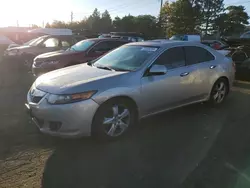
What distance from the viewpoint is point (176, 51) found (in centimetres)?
583

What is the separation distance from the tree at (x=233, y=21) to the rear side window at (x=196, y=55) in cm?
5080

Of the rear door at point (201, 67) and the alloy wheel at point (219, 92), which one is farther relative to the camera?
the alloy wheel at point (219, 92)

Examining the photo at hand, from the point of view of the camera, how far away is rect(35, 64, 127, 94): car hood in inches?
177

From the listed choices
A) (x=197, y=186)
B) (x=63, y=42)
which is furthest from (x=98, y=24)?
(x=197, y=186)

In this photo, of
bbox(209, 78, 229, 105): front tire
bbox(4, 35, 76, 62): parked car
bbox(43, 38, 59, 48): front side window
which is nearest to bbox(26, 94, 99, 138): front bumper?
bbox(209, 78, 229, 105): front tire

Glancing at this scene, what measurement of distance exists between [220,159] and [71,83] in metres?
2.35

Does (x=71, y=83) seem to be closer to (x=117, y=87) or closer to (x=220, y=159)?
(x=117, y=87)

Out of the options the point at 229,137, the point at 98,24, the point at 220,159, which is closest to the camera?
the point at 220,159

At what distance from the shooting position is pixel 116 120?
4.73 metres

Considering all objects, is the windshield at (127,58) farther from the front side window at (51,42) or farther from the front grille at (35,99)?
the front side window at (51,42)

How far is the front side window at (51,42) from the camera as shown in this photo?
42.8 ft

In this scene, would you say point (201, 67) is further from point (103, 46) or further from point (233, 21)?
point (233, 21)

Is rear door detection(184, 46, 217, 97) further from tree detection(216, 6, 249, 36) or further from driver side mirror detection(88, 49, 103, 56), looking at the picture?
tree detection(216, 6, 249, 36)

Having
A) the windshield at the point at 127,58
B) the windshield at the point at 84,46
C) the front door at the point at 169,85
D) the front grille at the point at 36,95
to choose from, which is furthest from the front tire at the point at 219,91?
the windshield at the point at 84,46
